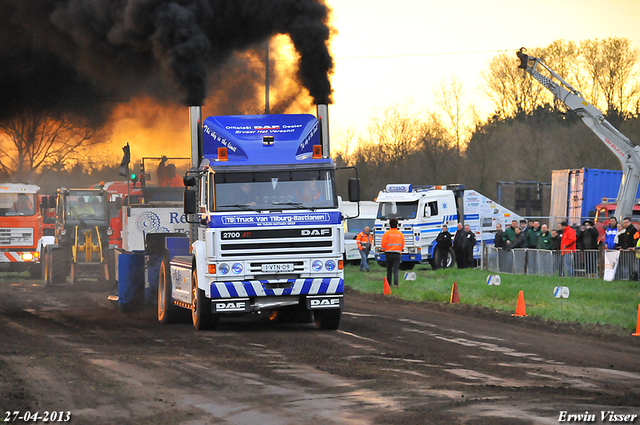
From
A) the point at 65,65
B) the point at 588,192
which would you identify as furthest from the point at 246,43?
the point at 588,192

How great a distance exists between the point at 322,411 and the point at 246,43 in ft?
44.7

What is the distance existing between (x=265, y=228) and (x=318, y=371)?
13.3 ft

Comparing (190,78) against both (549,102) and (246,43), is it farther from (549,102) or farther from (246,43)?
(549,102)

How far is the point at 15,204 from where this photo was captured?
30516 mm

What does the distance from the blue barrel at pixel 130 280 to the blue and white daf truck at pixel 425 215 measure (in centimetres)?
1474

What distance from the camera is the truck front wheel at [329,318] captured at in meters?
14.8

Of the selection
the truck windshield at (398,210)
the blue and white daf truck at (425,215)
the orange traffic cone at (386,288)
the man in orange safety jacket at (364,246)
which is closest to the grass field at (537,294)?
the orange traffic cone at (386,288)

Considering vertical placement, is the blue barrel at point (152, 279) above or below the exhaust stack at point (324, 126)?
below

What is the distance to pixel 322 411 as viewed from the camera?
309 inches

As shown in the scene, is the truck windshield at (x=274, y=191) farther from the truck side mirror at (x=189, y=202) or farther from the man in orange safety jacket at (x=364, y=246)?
the man in orange safety jacket at (x=364, y=246)

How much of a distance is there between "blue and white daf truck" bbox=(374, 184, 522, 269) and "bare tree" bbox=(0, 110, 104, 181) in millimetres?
12950

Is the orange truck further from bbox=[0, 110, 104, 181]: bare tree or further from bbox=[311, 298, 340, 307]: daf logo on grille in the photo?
bbox=[311, 298, 340, 307]: daf logo on grille

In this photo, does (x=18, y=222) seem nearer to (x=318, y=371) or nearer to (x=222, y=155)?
(x=222, y=155)

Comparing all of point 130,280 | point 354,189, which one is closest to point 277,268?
point 354,189
